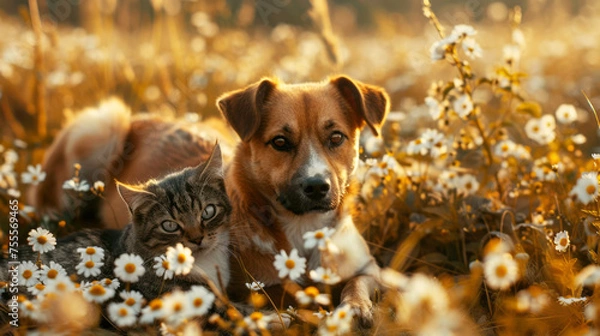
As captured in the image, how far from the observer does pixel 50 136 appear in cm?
648

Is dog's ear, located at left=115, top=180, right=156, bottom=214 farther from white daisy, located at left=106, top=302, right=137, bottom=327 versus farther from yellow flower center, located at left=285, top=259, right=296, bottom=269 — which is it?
yellow flower center, located at left=285, top=259, right=296, bottom=269

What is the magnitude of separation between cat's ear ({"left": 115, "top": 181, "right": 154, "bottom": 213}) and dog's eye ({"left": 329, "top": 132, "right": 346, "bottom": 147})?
1.16 meters

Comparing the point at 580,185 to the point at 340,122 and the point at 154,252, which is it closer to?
the point at 340,122

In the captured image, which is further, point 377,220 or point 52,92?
point 52,92

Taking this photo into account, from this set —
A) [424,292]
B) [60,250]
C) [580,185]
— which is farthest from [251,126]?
[424,292]

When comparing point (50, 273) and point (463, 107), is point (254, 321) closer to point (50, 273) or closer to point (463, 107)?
point (50, 273)

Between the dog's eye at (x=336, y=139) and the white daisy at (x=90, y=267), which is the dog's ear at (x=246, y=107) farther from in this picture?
the white daisy at (x=90, y=267)

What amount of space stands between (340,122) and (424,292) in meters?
2.08

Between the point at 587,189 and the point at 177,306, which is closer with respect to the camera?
the point at 177,306

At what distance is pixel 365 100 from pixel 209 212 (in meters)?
1.29

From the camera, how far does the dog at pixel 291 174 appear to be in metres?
3.41

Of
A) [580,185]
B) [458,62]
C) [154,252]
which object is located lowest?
[154,252]

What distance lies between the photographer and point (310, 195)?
3297 millimetres

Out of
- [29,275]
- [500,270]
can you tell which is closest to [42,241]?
[29,275]
